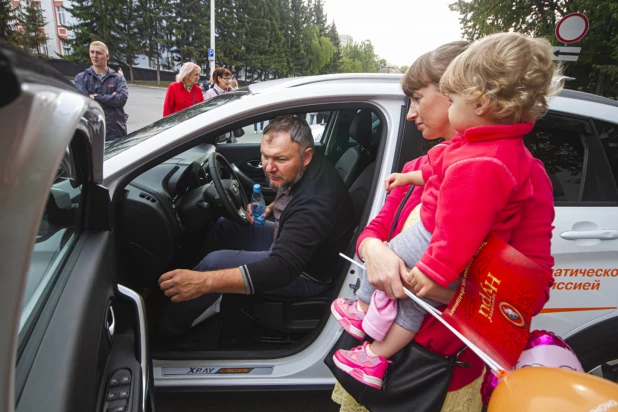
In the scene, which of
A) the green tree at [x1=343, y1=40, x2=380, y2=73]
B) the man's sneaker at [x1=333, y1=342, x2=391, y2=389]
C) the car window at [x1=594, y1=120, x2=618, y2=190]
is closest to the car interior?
the man's sneaker at [x1=333, y1=342, x2=391, y2=389]

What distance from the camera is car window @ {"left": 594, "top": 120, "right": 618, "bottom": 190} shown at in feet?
5.48

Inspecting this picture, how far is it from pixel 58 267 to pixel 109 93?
208 inches

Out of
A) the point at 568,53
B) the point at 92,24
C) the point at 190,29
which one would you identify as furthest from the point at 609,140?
the point at 190,29

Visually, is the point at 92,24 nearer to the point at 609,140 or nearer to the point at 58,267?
the point at 58,267

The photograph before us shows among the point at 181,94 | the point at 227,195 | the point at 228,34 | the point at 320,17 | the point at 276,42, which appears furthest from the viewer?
the point at 320,17

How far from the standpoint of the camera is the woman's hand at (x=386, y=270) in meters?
1.10

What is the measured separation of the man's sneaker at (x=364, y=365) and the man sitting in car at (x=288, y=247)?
0.52 meters

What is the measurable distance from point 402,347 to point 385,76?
131 cm

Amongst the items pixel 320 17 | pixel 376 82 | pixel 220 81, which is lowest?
pixel 220 81

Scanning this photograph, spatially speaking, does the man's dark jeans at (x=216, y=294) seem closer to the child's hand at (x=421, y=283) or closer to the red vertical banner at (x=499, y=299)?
the child's hand at (x=421, y=283)

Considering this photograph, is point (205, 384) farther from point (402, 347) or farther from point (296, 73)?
point (296, 73)

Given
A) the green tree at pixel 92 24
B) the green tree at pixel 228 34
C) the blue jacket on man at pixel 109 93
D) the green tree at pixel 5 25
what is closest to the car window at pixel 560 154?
the blue jacket on man at pixel 109 93

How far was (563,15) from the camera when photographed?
13.2m

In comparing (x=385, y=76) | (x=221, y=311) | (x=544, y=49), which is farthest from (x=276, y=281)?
(x=544, y=49)
